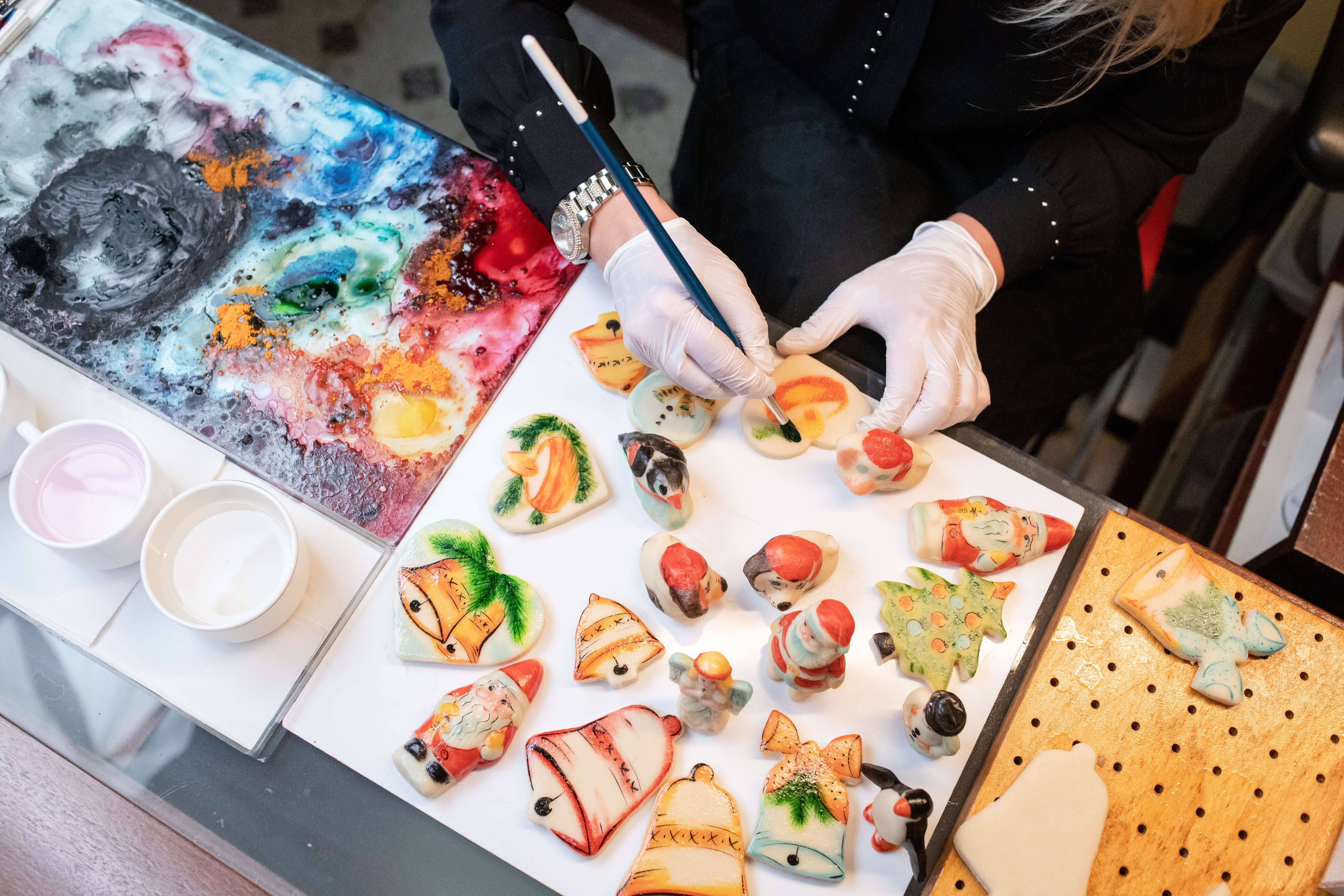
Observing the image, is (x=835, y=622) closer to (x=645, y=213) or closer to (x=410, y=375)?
(x=645, y=213)

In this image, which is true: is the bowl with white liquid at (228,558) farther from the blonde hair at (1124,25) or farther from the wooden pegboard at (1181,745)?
the blonde hair at (1124,25)

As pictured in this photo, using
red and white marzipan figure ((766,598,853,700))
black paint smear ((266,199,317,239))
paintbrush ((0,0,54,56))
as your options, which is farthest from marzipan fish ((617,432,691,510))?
paintbrush ((0,0,54,56))

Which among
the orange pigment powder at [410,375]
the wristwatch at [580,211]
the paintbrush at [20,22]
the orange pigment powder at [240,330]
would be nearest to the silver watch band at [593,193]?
the wristwatch at [580,211]

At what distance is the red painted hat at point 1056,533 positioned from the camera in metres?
1.10

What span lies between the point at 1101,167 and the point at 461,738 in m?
1.20

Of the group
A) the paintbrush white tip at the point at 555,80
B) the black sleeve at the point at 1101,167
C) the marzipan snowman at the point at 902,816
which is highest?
the black sleeve at the point at 1101,167

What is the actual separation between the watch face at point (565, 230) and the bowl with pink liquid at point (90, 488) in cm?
57

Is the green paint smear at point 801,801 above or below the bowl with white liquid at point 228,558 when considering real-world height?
above

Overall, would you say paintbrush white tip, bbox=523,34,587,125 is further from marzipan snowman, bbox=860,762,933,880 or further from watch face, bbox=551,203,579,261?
marzipan snowman, bbox=860,762,933,880

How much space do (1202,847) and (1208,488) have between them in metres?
1.08

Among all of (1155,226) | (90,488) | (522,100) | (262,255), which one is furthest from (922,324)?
(90,488)

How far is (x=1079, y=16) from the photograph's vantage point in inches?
45.4

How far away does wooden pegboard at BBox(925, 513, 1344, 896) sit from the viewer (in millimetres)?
992

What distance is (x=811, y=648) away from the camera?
0.94 metres
